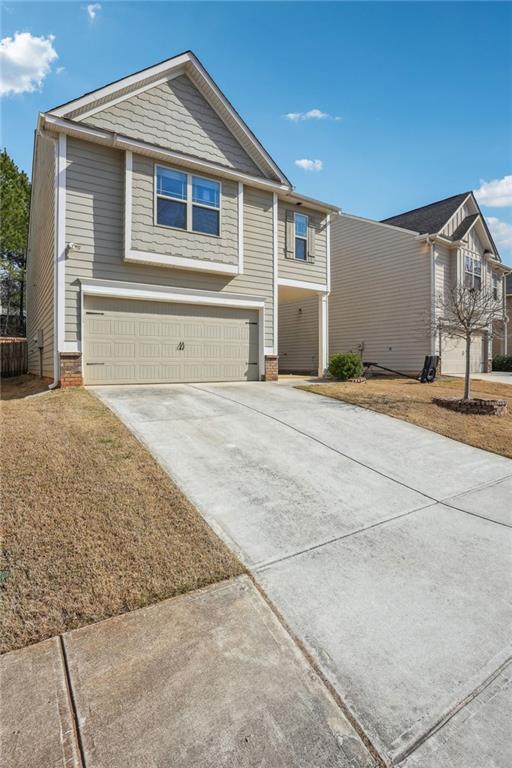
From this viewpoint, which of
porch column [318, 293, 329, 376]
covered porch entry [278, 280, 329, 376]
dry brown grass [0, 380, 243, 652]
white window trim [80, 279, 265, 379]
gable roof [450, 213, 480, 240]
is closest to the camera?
dry brown grass [0, 380, 243, 652]

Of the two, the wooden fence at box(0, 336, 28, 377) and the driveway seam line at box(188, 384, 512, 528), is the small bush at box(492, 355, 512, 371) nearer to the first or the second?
the driveway seam line at box(188, 384, 512, 528)

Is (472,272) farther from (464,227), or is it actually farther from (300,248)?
(300,248)

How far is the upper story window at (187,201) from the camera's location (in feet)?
30.6

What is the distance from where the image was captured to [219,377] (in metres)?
10.5

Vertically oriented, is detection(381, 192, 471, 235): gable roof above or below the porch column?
above

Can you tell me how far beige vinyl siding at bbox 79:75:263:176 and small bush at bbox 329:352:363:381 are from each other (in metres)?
6.04

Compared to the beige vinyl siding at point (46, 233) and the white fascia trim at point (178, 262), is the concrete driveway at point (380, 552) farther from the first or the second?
the beige vinyl siding at point (46, 233)

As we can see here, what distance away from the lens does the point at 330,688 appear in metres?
1.93

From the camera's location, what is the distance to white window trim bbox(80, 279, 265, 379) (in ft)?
28.3

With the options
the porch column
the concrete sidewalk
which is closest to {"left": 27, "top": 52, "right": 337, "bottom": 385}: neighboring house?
the porch column

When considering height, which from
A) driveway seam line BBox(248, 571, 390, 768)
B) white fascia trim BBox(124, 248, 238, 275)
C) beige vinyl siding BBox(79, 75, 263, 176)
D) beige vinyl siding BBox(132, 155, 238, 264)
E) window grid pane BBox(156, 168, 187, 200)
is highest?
beige vinyl siding BBox(79, 75, 263, 176)

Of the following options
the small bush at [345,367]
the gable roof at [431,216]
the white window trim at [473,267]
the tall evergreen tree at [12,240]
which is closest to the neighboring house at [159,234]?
the small bush at [345,367]

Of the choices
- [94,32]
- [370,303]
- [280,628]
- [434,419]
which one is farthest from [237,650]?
[370,303]

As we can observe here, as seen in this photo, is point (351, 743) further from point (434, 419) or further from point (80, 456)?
point (434, 419)
